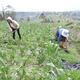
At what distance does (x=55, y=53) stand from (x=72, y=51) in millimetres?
4097

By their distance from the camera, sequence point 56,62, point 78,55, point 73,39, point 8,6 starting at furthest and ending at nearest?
point 8,6 → point 73,39 → point 78,55 → point 56,62

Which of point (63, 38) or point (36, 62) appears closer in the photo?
point (36, 62)

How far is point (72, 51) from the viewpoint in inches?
487

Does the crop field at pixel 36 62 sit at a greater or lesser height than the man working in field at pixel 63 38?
greater

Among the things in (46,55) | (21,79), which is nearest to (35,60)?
(46,55)

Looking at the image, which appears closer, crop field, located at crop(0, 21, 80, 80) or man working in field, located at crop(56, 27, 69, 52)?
crop field, located at crop(0, 21, 80, 80)

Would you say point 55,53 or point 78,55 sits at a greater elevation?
point 55,53

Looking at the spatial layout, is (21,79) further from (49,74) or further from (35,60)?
(35,60)

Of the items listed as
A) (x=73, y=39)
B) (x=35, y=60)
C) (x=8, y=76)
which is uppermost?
(x=8, y=76)

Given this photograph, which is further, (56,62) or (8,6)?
(8,6)

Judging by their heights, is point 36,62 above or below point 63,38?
above

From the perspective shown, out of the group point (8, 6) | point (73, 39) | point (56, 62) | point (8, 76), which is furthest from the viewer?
point (8, 6)

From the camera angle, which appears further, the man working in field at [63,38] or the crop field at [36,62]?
the man working in field at [63,38]

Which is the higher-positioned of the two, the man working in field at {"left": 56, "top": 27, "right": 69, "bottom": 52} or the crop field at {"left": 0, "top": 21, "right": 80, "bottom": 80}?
the crop field at {"left": 0, "top": 21, "right": 80, "bottom": 80}
